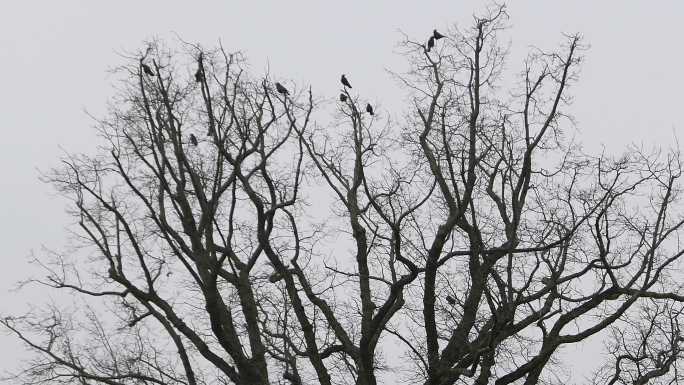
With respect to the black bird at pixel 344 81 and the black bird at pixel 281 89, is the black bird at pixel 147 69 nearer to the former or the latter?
the black bird at pixel 281 89

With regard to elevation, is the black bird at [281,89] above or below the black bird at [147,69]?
below

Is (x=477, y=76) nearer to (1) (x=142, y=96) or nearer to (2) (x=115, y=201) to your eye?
(1) (x=142, y=96)

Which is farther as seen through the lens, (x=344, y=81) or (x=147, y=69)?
(x=344, y=81)

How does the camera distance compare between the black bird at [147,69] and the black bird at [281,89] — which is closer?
the black bird at [147,69]

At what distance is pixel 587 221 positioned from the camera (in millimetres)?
13195

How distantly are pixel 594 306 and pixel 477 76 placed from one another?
388cm

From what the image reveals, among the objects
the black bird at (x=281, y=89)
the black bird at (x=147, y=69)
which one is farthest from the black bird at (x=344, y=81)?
the black bird at (x=147, y=69)

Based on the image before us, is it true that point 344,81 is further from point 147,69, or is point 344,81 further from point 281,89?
point 147,69

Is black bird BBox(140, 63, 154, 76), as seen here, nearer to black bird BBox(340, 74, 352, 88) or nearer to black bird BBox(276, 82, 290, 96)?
black bird BBox(276, 82, 290, 96)

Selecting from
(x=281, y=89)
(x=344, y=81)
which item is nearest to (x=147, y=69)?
(x=281, y=89)

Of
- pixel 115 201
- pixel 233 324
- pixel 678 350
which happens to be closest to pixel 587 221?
pixel 678 350

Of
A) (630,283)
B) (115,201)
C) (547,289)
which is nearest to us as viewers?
(630,283)

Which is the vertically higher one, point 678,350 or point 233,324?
point 233,324

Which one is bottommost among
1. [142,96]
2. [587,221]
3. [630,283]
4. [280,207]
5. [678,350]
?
[678,350]
